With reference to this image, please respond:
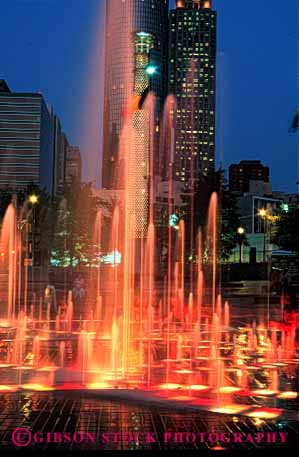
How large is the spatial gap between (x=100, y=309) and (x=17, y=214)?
4008 cm

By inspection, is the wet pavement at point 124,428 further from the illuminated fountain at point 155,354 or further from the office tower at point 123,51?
the office tower at point 123,51

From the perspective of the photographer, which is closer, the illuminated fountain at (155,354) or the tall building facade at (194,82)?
the illuminated fountain at (155,354)

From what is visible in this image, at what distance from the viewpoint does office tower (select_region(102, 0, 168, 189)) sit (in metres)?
152

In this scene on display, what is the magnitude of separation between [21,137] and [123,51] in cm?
3897

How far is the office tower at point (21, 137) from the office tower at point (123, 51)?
18509 mm

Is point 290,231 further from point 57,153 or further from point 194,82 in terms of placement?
point 194,82

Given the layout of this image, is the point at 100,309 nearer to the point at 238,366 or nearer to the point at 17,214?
the point at 238,366

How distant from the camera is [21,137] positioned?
128 metres

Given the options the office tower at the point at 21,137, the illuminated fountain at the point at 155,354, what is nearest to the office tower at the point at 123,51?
the office tower at the point at 21,137

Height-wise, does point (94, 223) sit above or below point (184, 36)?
below

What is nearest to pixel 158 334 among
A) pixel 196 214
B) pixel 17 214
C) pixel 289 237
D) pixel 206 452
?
pixel 206 452

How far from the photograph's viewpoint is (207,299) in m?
29.5

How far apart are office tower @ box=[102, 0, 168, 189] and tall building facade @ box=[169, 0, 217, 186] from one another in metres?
4.34

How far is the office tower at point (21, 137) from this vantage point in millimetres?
124812
